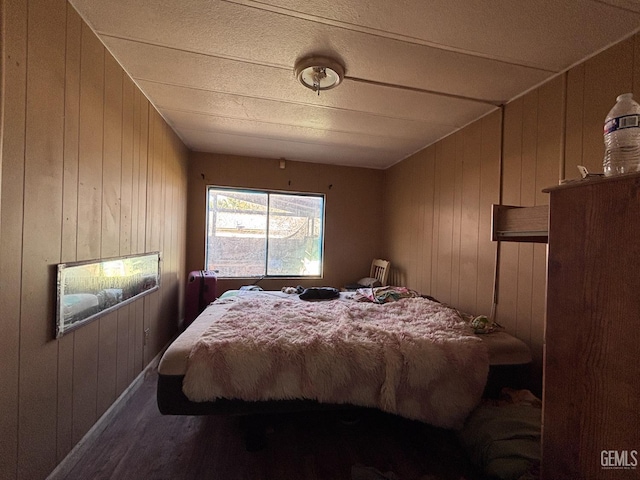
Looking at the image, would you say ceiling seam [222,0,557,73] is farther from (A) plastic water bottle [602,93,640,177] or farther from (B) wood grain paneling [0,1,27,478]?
(A) plastic water bottle [602,93,640,177]

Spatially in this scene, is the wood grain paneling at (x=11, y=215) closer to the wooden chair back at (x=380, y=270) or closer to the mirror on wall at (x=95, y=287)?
the mirror on wall at (x=95, y=287)

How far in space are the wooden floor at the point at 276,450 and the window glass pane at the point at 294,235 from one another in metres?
2.24

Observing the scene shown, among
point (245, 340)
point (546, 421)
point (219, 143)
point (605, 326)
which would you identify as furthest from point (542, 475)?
point (219, 143)

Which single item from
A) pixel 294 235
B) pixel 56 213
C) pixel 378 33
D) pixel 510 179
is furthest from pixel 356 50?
pixel 294 235

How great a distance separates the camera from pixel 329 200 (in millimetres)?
3854

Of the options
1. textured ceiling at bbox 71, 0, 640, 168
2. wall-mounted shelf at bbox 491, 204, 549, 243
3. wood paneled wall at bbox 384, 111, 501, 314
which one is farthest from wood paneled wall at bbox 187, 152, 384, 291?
wall-mounted shelf at bbox 491, 204, 549, 243

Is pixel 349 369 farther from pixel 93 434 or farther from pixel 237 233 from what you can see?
pixel 237 233

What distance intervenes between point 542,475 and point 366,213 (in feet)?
Result: 11.1

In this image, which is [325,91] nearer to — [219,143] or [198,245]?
[219,143]

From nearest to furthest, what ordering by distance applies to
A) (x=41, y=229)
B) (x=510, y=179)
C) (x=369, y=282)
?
(x=41, y=229) → (x=510, y=179) → (x=369, y=282)

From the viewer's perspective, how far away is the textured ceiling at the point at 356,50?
121 centimetres

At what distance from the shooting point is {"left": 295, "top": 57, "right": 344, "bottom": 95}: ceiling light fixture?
1.54 meters

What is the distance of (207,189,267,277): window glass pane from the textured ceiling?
135 cm

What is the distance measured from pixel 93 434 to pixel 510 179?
3.20 metres
